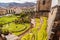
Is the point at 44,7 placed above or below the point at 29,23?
above

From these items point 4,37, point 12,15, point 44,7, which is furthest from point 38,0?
point 4,37

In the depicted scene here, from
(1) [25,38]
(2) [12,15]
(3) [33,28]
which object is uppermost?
(2) [12,15]

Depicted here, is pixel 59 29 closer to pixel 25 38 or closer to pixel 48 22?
pixel 48 22

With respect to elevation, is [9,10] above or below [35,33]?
above

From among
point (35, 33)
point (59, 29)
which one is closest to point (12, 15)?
point (35, 33)

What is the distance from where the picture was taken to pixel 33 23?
1.58 meters

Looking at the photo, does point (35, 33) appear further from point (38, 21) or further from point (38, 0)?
point (38, 0)

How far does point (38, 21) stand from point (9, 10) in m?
0.38

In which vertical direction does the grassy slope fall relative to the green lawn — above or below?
below

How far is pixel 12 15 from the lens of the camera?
62.1 inches

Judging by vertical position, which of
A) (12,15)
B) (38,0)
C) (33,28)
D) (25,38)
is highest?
(38,0)

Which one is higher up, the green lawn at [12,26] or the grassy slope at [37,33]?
the green lawn at [12,26]

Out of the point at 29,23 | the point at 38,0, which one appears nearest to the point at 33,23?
the point at 29,23

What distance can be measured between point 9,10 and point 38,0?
379 millimetres
